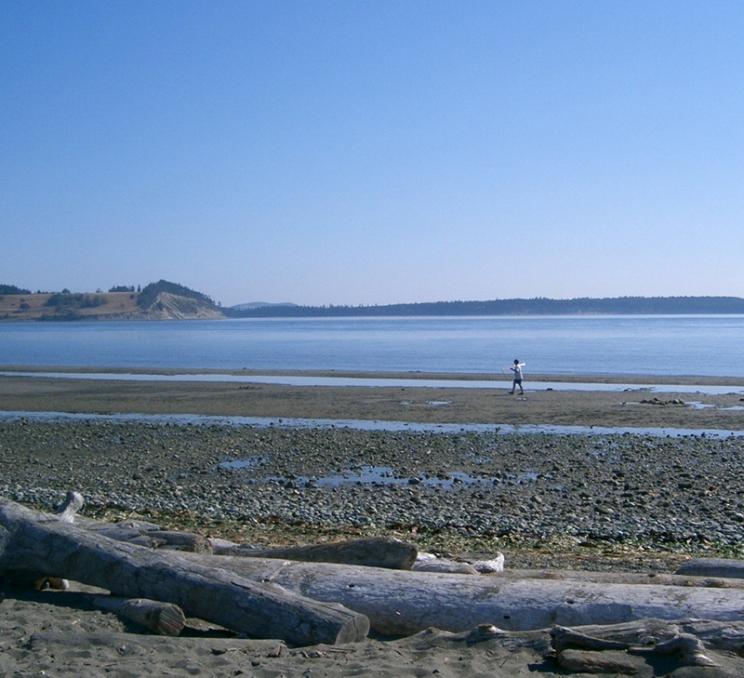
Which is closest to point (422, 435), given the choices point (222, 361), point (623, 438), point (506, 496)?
point (623, 438)

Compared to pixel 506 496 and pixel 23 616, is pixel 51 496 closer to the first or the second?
pixel 506 496

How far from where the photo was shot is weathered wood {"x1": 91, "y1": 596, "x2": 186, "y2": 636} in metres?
6.91

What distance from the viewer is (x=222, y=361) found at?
6250cm

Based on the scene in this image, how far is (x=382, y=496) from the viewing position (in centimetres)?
1558

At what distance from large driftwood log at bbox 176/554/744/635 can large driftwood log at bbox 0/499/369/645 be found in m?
0.53

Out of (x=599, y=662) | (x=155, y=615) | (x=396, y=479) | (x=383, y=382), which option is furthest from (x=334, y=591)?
(x=383, y=382)

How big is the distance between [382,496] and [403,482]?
6.04 ft

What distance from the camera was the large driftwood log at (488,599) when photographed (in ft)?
22.5

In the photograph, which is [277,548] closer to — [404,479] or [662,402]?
[404,479]

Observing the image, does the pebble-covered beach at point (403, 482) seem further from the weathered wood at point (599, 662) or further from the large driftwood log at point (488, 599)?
the weathered wood at point (599, 662)

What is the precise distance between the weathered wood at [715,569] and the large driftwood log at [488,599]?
1.16 metres

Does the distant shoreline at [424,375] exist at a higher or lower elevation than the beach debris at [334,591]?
lower

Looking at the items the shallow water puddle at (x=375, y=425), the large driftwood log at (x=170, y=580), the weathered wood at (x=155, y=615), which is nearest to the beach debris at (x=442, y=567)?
the large driftwood log at (x=170, y=580)

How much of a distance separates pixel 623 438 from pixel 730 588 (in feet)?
54.8
